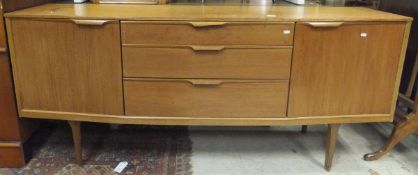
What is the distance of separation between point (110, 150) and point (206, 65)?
762mm

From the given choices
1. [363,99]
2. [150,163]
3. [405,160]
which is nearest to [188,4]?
[150,163]

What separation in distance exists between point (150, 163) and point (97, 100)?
432 mm

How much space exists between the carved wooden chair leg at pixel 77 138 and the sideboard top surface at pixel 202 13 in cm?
50

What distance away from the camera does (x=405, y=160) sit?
1869 mm

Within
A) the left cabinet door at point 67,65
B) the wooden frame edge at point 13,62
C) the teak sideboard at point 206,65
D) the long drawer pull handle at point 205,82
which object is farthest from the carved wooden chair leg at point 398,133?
the wooden frame edge at point 13,62

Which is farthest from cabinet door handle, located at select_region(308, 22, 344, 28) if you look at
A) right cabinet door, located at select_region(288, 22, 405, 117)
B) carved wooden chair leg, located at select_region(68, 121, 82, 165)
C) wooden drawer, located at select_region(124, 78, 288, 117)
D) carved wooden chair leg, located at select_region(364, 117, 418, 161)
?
carved wooden chair leg, located at select_region(68, 121, 82, 165)

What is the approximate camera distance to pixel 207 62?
1.51 meters

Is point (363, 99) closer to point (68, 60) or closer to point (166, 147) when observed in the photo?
point (166, 147)

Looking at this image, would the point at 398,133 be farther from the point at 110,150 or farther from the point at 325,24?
the point at 110,150

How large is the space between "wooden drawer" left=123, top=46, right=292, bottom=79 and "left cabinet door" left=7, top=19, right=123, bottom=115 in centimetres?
9

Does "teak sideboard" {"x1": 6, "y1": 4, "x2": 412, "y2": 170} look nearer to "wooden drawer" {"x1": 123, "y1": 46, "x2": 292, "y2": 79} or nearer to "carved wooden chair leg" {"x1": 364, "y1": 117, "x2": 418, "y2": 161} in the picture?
"wooden drawer" {"x1": 123, "y1": 46, "x2": 292, "y2": 79}

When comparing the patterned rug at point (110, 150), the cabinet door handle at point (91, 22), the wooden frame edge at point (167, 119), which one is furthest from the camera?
the patterned rug at point (110, 150)

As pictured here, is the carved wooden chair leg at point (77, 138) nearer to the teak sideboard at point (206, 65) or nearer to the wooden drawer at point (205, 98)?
the teak sideboard at point (206, 65)

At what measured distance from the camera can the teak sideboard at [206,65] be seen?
1462mm
